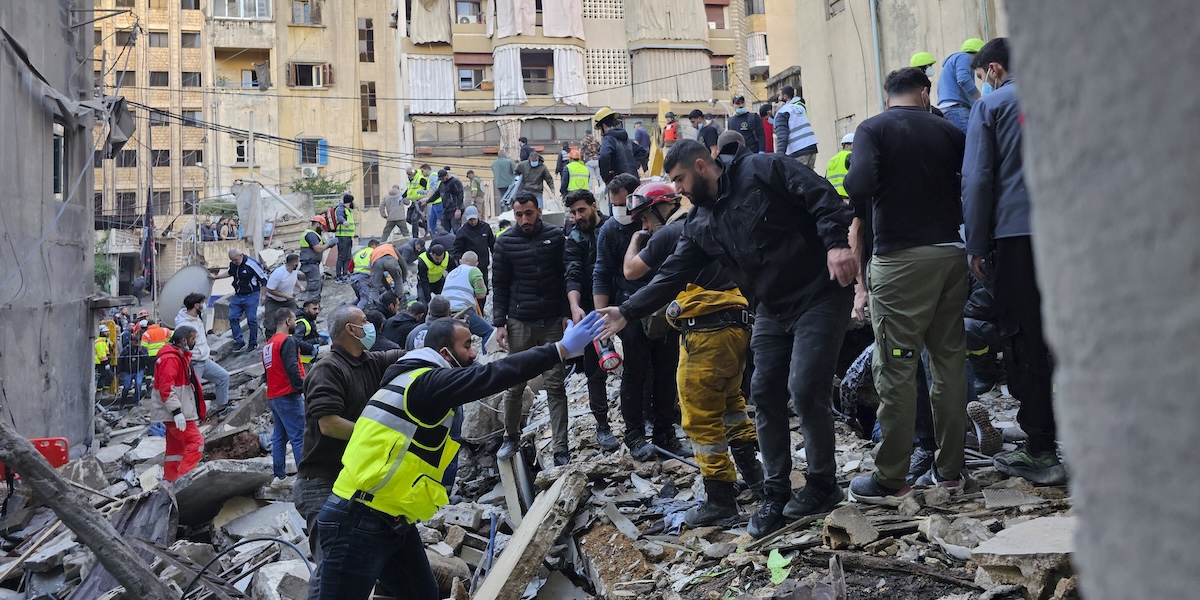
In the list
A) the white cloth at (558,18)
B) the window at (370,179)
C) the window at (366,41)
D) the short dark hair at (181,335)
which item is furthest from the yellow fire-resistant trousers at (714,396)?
the window at (366,41)

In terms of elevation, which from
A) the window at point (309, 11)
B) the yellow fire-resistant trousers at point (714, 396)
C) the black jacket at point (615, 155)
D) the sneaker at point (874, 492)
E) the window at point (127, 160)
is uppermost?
the window at point (309, 11)

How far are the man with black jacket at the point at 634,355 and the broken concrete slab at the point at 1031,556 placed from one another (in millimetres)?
3819

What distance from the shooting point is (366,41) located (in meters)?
47.6

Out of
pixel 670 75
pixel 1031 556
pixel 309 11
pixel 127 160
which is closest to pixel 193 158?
pixel 127 160

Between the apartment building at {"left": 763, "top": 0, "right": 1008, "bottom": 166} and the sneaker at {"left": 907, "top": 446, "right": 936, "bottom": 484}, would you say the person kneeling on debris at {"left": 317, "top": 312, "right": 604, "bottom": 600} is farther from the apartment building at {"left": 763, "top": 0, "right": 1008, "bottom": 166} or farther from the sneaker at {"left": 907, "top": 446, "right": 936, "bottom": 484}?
the apartment building at {"left": 763, "top": 0, "right": 1008, "bottom": 166}

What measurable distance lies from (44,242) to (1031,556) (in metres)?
13.0

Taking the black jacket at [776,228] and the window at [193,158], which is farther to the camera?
the window at [193,158]

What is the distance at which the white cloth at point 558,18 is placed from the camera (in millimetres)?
40906

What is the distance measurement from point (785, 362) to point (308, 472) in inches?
114

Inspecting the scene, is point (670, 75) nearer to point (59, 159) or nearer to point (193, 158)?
point (193, 158)

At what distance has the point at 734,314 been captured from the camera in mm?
5633

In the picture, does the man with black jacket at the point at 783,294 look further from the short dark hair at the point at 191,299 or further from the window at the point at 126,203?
the window at the point at 126,203

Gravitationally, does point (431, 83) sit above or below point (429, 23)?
below

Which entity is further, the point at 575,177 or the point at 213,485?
the point at 575,177
